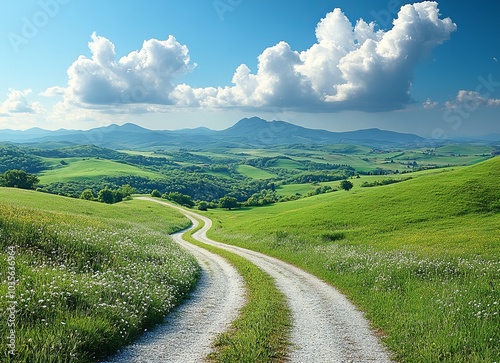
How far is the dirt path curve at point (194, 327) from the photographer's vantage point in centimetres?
1097

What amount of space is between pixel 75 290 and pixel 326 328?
961 cm

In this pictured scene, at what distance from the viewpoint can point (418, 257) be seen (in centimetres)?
2489

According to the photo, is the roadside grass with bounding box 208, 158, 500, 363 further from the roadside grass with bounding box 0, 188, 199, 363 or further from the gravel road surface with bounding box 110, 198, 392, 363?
the roadside grass with bounding box 0, 188, 199, 363

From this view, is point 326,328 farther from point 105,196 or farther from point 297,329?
point 105,196

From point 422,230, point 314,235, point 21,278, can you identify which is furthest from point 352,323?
point 422,230

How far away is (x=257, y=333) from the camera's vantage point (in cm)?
1308

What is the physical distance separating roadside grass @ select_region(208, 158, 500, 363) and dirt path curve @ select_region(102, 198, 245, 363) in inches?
249

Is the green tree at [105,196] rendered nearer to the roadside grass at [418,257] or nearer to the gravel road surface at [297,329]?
the roadside grass at [418,257]

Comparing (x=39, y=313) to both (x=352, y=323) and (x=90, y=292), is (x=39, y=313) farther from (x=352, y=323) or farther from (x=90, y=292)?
(x=352, y=323)

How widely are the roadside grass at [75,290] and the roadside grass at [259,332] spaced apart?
3.22 meters

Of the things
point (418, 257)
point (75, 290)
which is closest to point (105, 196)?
point (418, 257)

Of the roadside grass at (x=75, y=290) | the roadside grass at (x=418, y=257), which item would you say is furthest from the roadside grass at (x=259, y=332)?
the roadside grass at (x=418, y=257)

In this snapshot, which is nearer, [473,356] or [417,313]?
[473,356]

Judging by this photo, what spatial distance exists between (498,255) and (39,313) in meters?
30.1
